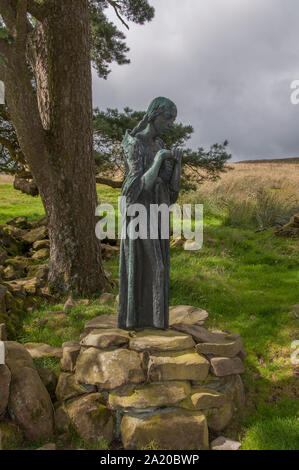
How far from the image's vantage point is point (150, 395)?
407 centimetres

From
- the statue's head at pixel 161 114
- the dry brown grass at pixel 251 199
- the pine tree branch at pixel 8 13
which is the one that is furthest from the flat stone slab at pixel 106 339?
the dry brown grass at pixel 251 199

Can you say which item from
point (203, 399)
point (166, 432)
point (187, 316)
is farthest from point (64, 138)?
point (166, 432)

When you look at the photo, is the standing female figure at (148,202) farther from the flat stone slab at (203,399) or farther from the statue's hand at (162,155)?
the flat stone slab at (203,399)

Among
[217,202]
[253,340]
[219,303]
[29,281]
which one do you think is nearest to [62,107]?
[29,281]

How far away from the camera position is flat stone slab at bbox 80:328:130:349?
458 cm

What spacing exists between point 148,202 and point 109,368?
208 cm

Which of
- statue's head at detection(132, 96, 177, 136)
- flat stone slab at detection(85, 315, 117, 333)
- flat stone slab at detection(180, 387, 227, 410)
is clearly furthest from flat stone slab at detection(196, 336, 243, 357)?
statue's head at detection(132, 96, 177, 136)

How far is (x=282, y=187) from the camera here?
19.0 m

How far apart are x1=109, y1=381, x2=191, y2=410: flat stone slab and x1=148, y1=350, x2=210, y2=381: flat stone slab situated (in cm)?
9

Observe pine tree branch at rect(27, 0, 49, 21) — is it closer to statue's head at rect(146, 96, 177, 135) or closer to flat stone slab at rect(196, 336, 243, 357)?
statue's head at rect(146, 96, 177, 135)

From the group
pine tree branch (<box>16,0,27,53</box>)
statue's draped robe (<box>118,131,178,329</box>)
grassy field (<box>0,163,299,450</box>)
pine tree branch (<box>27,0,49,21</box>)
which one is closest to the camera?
grassy field (<box>0,163,299,450</box>)

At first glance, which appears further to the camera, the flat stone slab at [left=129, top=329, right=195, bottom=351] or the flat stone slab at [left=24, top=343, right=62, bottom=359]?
the flat stone slab at [left=24, top=343, right=62, bottom=359]

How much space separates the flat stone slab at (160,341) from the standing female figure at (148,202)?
0.17 metres
